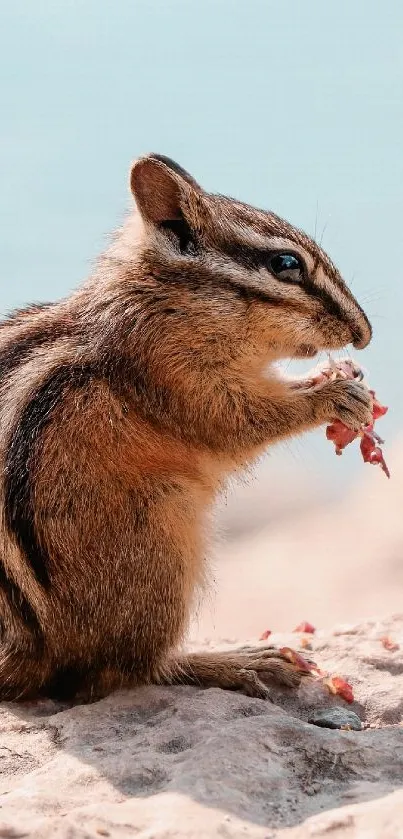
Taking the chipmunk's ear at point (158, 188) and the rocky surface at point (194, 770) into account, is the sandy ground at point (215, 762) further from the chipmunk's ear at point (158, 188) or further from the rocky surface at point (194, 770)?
the chipmunk's ear at point (158, 188)

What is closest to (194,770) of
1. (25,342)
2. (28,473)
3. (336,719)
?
(336,719)

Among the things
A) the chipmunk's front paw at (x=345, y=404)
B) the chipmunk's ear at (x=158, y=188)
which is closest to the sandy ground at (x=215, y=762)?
the chipmunk's front paw at (x=345, y=404)

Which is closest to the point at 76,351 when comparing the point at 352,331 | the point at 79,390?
the point at 79,390

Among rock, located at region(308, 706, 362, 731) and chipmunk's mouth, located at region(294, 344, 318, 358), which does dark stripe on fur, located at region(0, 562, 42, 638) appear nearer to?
rock, located at region(308, 706, 362, 731)

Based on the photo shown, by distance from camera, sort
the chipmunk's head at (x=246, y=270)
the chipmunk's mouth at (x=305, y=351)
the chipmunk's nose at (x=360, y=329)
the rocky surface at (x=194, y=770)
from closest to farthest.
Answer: the rocky surface at (x=194, y=770) → the chipmunk's head at (x=246, y=270) → the chipmunk's nose at (x=360, y=329) → the chipmunk's mouth at (x=305, y=351)

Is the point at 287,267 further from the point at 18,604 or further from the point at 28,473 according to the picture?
the point at 18,604

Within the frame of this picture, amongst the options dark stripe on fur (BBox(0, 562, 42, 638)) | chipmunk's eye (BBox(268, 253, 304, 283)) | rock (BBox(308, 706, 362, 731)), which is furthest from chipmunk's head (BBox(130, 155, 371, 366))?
rock (BBox(308, 706, 362, 731))
